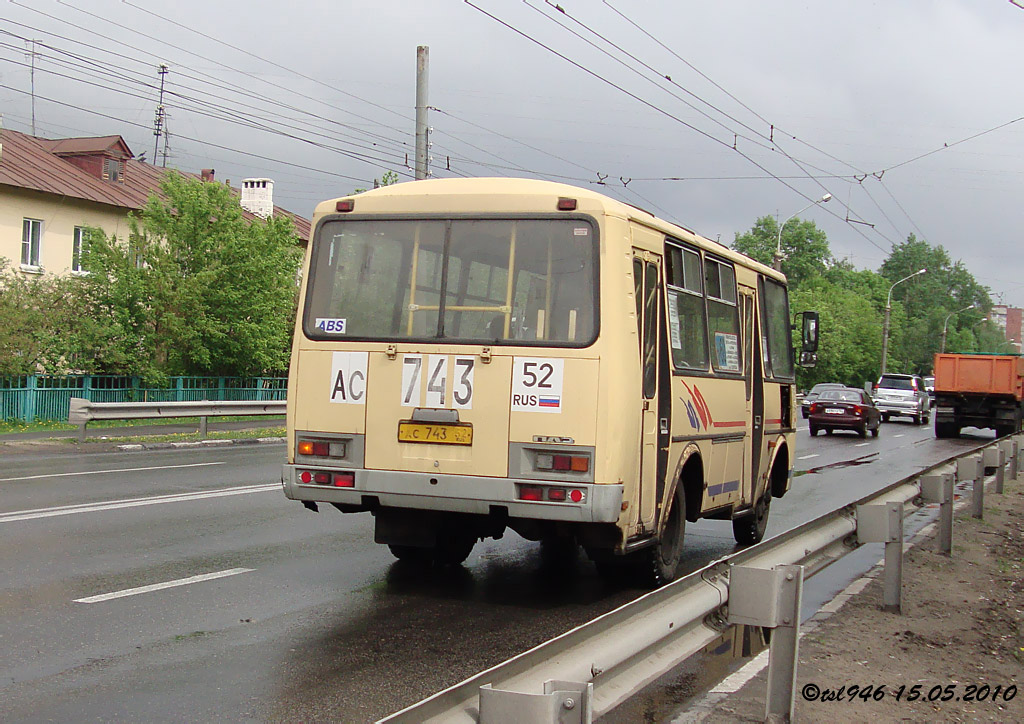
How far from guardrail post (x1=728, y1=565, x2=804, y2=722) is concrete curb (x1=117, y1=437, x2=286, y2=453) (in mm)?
16907

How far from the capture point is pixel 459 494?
24.7ft

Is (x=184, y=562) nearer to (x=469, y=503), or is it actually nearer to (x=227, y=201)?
(x=469, y=503)

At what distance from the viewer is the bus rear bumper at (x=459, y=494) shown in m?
7.28

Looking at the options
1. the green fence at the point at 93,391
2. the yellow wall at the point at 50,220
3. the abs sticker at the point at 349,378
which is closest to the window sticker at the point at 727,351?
the abs sticker at the point at 349,378

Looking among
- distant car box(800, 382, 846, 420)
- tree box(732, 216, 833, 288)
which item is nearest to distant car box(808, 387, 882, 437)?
distant car box(800, 382, 846, 420)

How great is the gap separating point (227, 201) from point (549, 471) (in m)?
25.2

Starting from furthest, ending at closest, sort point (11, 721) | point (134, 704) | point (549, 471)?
point (549, 471) < point (134, 704) < point (11, 721)

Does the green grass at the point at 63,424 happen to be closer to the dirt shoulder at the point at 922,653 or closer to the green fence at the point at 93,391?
the green fence at the point at 93,391

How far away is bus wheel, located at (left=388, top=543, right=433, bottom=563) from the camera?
9383mm

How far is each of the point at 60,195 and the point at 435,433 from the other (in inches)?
1235

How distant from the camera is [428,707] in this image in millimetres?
2592

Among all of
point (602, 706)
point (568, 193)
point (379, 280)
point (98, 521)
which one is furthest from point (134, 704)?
point (98, 521)

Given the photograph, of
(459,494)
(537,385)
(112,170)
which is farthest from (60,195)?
(537,385)

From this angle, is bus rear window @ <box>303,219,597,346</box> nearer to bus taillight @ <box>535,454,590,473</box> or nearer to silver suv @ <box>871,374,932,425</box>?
bus taillight @ <box>535,454,590,473</box>
